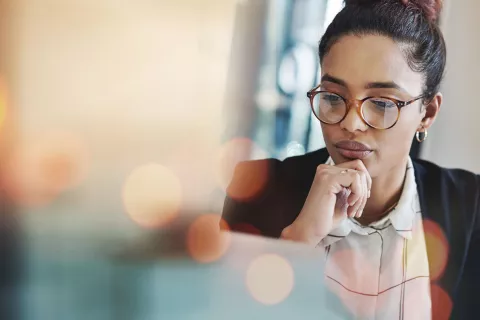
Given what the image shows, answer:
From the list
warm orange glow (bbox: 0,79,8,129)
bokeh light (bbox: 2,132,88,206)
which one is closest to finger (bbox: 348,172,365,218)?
bokeh light (bbox: 2,132,88,206)

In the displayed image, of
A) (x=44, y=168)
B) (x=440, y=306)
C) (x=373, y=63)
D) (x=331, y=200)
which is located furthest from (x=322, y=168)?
(x=44, y=168)

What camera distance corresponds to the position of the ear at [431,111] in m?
0.60

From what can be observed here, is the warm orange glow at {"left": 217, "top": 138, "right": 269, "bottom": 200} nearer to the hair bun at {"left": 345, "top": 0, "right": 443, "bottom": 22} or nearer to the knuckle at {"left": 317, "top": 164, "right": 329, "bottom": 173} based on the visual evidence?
Answer: the knuckle at {"left": 317, "top": 164, "right": 329, "bottom": 173}

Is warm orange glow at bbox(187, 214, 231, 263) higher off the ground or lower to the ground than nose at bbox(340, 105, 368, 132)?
lower

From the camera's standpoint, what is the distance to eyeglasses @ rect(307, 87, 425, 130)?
0.55m

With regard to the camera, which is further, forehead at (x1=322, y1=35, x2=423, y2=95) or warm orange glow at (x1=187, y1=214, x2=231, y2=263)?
warm orange glow at (x1=187, y1=214, x2=231, y2=263)

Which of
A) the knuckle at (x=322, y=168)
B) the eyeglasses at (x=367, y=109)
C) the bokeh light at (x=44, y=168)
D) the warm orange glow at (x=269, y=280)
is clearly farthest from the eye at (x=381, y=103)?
the bokeh light at (x=44, y=168)

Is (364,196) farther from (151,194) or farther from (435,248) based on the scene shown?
(151,194)

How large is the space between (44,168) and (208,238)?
249 mm

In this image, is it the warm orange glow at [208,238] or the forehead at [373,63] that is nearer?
the forehead at [373,63]

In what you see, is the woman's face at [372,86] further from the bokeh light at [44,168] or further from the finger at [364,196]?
the bokeh light at [44,168]

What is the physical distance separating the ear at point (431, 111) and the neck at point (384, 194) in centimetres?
6

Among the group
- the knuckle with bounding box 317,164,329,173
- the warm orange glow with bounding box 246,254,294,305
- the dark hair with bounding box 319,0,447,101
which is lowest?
the warm orange glow with bounding box 246,254,294,305

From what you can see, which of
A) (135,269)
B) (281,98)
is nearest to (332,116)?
(281,98)
